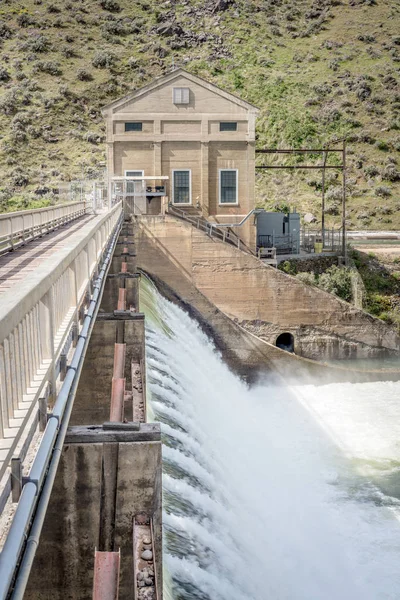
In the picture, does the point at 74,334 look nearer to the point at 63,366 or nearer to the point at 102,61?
the point at 63,366

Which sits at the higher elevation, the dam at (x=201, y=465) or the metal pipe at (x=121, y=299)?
the metal pipe at (x=121, y=299)

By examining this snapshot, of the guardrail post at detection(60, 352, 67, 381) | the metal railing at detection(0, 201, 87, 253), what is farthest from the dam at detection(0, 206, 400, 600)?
the metal railing at detection(0, 201, 87, 253)

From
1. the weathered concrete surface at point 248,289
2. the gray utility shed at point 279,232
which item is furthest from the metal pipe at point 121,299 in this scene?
the gray utility shed at point 279,232

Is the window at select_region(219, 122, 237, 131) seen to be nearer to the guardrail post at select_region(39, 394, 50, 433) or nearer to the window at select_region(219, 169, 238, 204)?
the window at select_region(219, 169, 238, 204)

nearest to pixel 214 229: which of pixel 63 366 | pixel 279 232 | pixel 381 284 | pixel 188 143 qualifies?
pixel 279 232

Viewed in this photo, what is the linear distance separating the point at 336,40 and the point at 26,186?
4706cm

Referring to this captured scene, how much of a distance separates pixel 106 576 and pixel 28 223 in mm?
16074

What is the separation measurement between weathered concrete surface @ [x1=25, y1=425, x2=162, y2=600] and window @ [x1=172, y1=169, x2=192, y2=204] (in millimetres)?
29881

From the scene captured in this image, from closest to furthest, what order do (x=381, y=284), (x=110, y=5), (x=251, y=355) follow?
(x=251, y=355), (x=381, y=284), (x=110, y=5)

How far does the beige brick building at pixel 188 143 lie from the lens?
115ft

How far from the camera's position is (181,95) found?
3491cm

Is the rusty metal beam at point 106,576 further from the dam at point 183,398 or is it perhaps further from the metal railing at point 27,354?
the metal railing at point 27,354

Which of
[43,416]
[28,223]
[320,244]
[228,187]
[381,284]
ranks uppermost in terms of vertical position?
[228,187]

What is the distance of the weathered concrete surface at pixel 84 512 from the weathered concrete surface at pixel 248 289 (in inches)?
960
